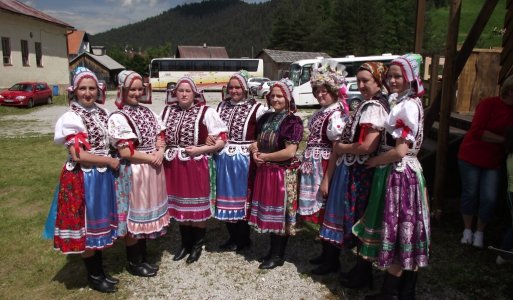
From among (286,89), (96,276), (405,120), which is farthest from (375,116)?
(96,276)

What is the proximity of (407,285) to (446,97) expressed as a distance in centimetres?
232

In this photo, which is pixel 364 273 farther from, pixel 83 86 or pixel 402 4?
pixel 402 4

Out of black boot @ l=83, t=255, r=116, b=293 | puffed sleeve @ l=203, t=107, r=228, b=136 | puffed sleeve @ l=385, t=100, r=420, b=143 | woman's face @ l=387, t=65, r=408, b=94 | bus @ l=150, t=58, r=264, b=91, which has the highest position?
bus @ l=150, t=58, r=264, b=91

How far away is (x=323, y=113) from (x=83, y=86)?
1.93 meters

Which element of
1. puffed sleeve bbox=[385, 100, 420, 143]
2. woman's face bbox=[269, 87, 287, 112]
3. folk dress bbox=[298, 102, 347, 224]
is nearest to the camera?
puffed sleeve bbox=[385, 100, 420, 143]

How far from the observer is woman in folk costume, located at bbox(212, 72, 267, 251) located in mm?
3564

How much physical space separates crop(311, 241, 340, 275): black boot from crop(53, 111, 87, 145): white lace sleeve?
7.60 feet

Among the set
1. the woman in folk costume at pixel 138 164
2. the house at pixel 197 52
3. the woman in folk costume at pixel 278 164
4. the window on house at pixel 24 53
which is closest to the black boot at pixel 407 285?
the woman in folk costume at pixel 278 164

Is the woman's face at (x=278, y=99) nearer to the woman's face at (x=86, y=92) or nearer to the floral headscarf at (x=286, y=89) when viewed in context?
the floral headscarf at (x=286, y=89)

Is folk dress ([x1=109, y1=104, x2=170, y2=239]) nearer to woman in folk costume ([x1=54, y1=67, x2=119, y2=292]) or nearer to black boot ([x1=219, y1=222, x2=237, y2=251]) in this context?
woman in folk costume ([x1=54, y1=67, x2=119, y2=292])

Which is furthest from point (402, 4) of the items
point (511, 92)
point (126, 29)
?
point (126, 29)

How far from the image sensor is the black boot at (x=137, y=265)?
3.51 meters

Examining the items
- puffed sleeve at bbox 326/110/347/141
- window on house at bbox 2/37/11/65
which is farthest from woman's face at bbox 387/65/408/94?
window on house at bbox 2/37/11/65

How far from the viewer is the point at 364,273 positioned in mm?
3250
